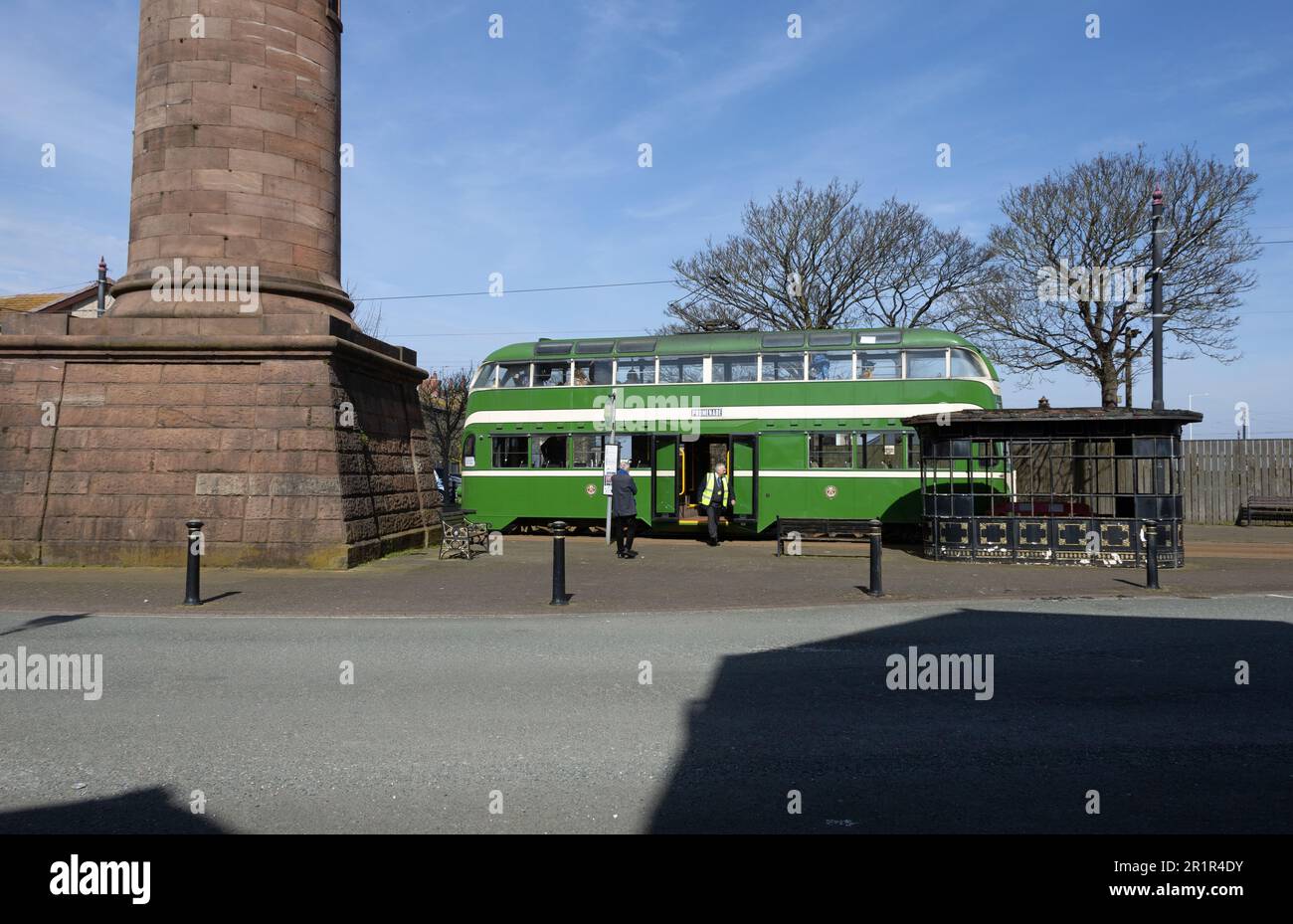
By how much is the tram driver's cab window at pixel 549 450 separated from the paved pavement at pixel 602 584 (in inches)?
194

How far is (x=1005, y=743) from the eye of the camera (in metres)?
5.11

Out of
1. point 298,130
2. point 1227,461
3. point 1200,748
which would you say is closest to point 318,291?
point 298,130

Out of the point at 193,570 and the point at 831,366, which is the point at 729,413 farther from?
the point at 193,570

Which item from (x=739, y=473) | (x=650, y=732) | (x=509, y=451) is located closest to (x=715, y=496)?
(x=739, y=473)

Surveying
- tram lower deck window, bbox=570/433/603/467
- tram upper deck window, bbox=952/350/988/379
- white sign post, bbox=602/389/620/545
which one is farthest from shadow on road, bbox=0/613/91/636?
tram upper deck window, bbox=952/350/988/379

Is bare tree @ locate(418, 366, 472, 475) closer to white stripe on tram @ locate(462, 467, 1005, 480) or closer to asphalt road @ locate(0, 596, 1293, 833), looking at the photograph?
white stripe on tram @ locate(462, 467, 1005, 480)

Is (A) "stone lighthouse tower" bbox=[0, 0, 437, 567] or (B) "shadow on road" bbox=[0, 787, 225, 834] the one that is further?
(A) "stone lighthouse tower" bbox=[0, 0, 437, 567]

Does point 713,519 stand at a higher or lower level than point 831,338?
lower

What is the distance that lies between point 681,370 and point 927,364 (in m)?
5.38

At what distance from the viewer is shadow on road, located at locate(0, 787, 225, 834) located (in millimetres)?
3859

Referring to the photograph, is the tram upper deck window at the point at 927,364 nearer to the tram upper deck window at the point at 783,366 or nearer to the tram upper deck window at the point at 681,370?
the tram upper deck window at the point at 783,366

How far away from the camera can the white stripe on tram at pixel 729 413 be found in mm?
18938

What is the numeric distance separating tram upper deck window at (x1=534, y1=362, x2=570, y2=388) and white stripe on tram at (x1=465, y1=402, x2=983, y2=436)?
70 centimetres
